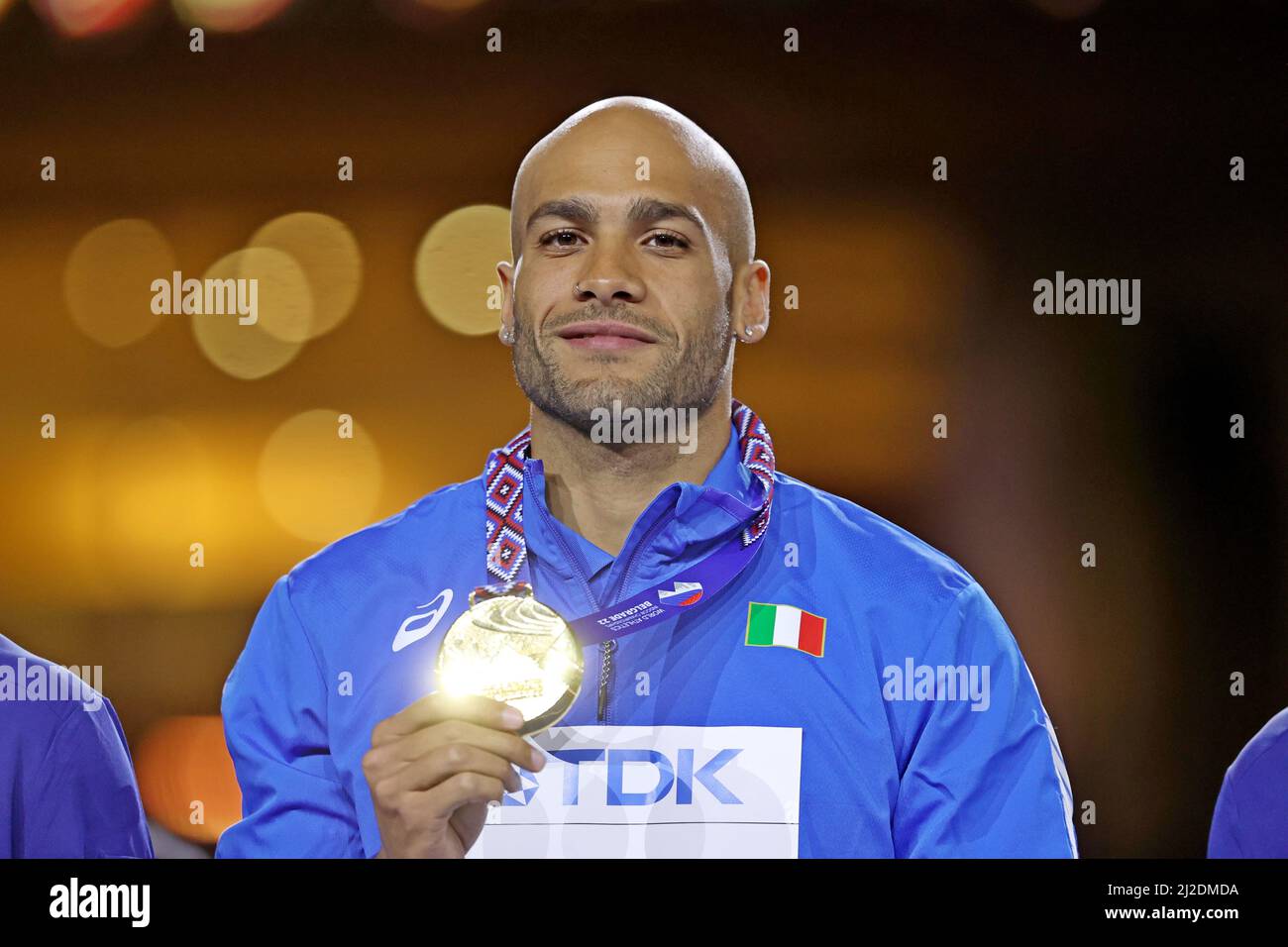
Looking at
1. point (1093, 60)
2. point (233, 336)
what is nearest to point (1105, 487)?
point (1093, 60)

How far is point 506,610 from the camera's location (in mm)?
2090

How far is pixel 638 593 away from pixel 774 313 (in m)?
0.53

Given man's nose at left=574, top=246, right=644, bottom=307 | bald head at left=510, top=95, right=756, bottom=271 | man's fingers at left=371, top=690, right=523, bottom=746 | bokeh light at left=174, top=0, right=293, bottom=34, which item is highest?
bokeh light at left=174, top=0, right=293, bottom=34

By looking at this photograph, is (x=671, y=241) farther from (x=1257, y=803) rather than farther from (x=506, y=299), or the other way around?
(x=1257, y=803)

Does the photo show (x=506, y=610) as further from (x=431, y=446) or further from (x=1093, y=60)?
(x=1093, y=60)

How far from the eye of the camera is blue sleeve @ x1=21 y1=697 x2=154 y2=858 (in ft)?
7.37

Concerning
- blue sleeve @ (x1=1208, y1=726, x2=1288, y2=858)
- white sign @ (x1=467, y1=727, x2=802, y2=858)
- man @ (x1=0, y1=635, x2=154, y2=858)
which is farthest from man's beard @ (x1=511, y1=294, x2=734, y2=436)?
blue sleeve @ (x1=1208, y1=726, x2=1288, y2=858)

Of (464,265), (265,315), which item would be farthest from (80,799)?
(464,265)

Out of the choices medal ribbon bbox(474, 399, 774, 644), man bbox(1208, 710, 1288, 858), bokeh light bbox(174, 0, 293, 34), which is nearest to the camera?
medal ribbon bbox(474, 399, 774, 644)

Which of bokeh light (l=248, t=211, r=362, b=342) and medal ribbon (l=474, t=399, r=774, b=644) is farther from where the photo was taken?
bokeh light (l=248, t=211, r=362, b=342)

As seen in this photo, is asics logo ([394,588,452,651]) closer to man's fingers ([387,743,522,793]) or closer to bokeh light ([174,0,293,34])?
man's fingers ([387,743,522,793])

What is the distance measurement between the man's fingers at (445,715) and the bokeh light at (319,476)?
18.5 inches

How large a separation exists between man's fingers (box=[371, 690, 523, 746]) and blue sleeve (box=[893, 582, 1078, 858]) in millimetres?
619

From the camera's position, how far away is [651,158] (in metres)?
2.29
